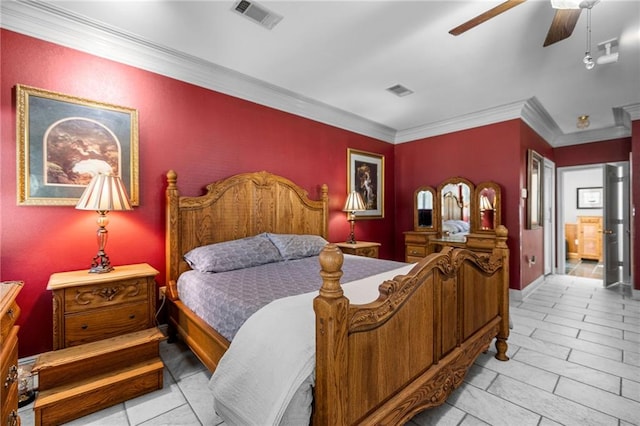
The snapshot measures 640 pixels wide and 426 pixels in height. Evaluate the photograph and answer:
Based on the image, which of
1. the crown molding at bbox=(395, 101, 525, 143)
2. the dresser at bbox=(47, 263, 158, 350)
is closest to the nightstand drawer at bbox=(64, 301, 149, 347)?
the dresser at bbox=(47, 263, 158, 350)

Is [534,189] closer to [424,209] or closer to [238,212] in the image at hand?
[424,209]

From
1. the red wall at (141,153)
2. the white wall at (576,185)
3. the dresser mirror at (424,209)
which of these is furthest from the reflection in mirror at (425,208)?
the white wall at (576,185)

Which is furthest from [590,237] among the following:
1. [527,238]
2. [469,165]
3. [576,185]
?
[469,165]

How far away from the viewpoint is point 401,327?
1.44 metres

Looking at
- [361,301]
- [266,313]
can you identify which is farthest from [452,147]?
[266,313]

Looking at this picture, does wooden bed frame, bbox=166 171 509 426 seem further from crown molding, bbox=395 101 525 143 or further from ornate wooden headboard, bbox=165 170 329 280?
crown molding, bbox=395 101 525 143

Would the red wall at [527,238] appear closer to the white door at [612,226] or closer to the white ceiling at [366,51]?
the white ceiling at [366,51]

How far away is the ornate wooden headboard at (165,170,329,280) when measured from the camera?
270 cm

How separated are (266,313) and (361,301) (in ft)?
1.67

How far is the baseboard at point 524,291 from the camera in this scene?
4035 mm

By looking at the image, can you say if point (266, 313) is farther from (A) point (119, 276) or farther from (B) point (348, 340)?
(A) point (119, 276)

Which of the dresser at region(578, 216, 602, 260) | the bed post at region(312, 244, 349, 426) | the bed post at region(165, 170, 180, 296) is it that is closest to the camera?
the bed post at region(312, 244, 349, 426)

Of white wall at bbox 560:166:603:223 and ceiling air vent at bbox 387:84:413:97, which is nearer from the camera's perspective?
ceiling air vent at bbox 387:84:413:97

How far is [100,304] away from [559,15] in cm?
362
